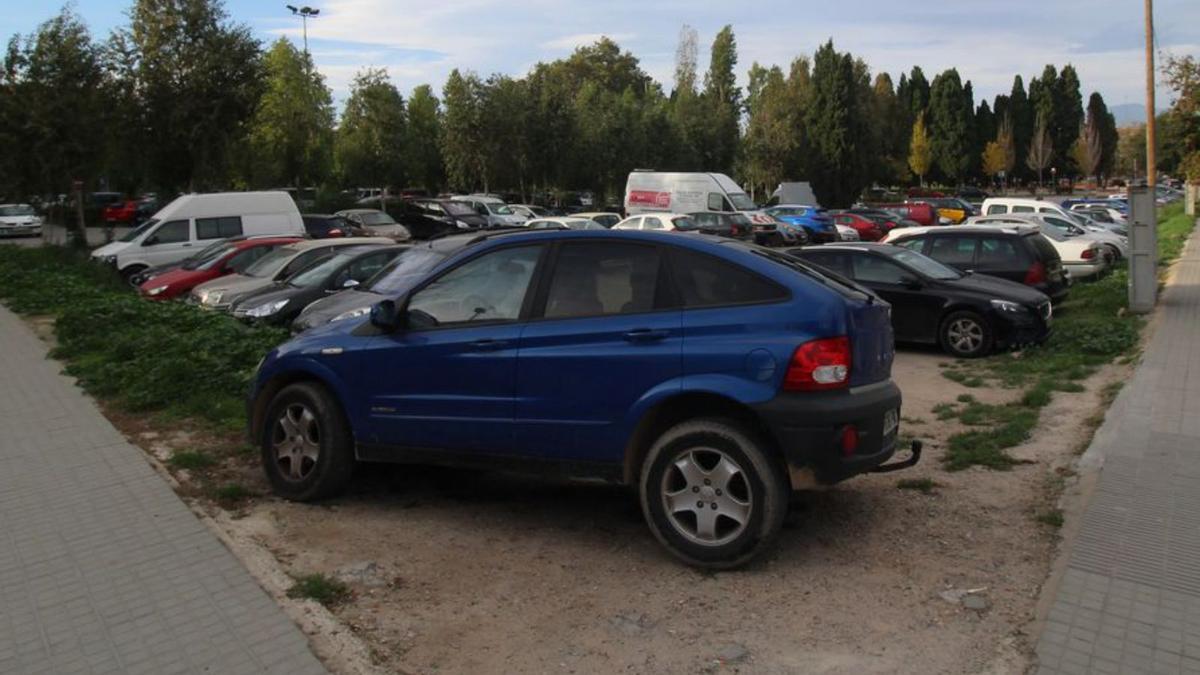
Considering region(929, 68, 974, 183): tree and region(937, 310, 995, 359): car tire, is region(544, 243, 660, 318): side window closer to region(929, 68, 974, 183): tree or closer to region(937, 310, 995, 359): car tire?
region(937, 310, 995, 359): car tire

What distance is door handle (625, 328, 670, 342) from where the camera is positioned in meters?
5.12

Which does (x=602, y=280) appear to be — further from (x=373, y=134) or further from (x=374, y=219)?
(x=373, y=134)

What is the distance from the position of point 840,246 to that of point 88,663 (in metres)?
11.4

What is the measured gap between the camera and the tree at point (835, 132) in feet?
218

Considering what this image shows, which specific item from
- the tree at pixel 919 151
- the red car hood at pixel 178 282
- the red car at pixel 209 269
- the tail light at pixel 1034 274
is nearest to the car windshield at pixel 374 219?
the red car at pixel 209 269

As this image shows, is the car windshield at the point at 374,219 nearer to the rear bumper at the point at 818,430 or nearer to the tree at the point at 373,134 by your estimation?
the tree at the point at 373,134

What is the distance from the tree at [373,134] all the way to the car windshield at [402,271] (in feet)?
128

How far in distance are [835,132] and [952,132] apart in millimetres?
27078

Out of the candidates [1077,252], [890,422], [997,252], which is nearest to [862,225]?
[1077,252]

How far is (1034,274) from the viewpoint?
47.9 ft

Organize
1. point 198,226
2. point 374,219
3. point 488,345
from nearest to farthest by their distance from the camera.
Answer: point 488,345, point 198,226, point 374,219

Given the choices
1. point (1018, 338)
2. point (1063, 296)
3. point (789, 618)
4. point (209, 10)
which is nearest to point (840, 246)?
point (1018, 338)

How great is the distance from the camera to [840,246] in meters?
13.8

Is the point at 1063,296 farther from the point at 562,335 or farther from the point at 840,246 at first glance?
the point at 562,335
